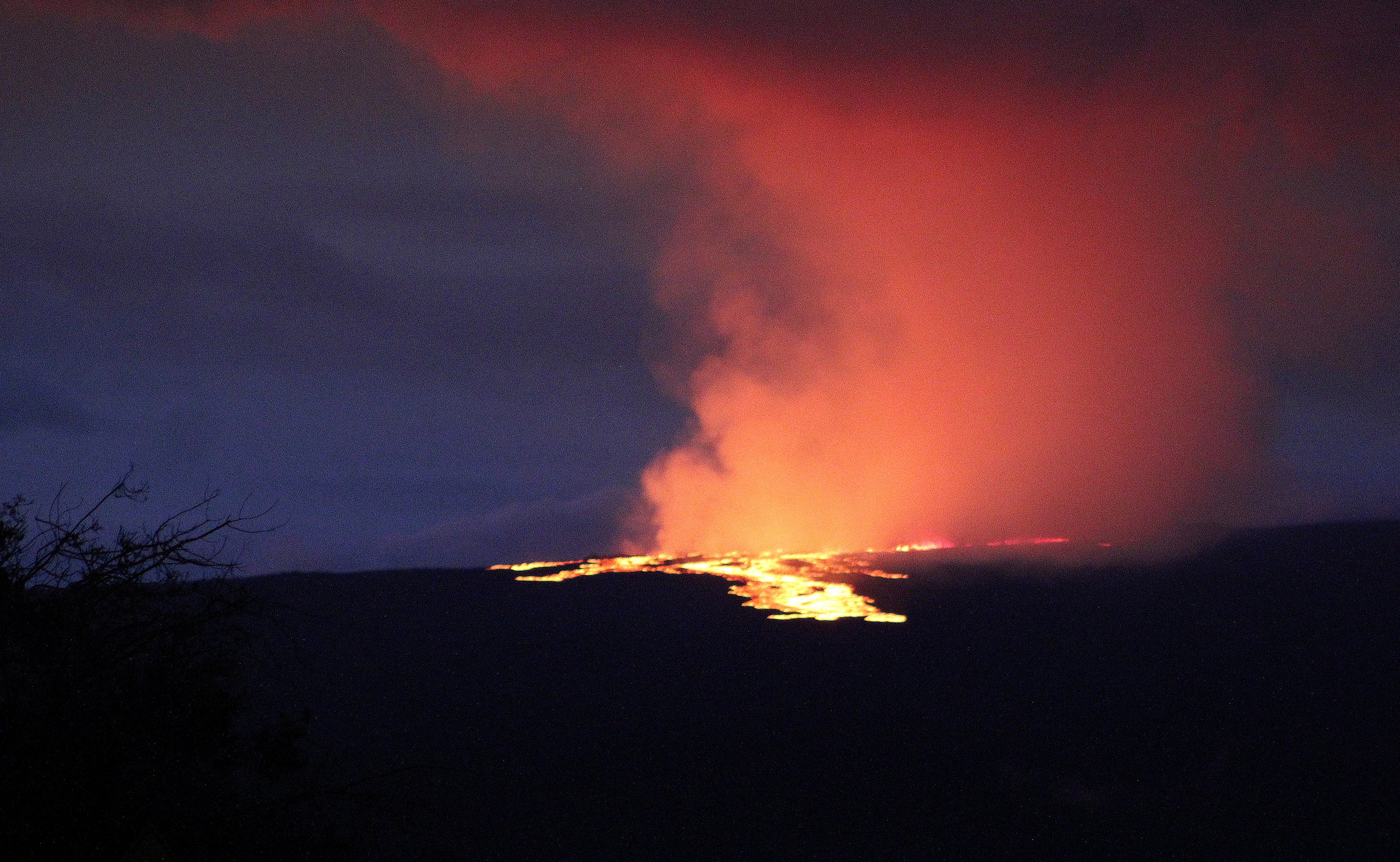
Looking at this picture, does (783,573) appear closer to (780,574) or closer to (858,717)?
(780,574)

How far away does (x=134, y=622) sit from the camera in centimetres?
1204

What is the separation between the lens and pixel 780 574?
40531mm

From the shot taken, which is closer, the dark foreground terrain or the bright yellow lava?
the dark foreground terrain

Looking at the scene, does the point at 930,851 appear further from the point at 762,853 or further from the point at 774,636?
the point at 774,636

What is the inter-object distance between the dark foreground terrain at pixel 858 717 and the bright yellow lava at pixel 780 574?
0.89 metres

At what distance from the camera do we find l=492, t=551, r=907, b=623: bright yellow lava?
36.2m

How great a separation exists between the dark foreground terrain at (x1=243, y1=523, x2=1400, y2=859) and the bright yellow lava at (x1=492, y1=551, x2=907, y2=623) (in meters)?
0.89

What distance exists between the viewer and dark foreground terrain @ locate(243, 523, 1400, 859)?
2617 centimetres

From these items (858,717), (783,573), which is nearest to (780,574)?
(783,573)

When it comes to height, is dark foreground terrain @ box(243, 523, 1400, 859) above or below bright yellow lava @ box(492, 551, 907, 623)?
below

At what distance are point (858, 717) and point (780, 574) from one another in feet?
34.9

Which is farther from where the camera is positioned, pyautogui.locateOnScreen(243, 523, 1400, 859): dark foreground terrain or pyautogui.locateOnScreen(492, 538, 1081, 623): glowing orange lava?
pyautogui.locateOnScreen(492, 538, 1081, 623): glowing orange lava

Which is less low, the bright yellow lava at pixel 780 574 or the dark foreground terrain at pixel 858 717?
the bright yellow lava at pixel 780 574

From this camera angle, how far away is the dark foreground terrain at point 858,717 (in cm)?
2617
